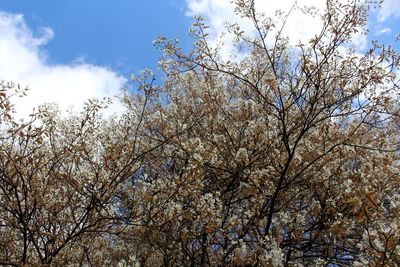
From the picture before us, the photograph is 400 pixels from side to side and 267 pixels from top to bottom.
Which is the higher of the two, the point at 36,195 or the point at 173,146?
the point at 173,146

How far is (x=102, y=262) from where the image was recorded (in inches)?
301

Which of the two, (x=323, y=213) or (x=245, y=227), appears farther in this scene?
(x=323, y=213)

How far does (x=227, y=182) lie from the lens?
7.48 m

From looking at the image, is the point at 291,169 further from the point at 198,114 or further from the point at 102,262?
the point at 102,262

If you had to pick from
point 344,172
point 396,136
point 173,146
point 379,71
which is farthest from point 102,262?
point 396,136

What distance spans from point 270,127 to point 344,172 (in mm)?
1380

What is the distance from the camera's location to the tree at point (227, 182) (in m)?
5.51

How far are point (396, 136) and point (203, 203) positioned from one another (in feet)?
18.0

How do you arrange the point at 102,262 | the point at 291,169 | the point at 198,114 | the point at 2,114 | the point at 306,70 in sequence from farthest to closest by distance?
the point at 198,114
the point at 102,262
the point at 291,169
the point at 306,70
the point at 2,114

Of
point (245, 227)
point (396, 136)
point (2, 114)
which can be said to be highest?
point (396, 136)

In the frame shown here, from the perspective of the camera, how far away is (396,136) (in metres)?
9.19

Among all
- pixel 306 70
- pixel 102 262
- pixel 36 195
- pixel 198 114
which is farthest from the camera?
pixel 198 114

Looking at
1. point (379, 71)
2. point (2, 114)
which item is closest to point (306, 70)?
point (379, 71)

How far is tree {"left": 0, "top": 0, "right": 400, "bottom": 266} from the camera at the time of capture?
5.51 meters
